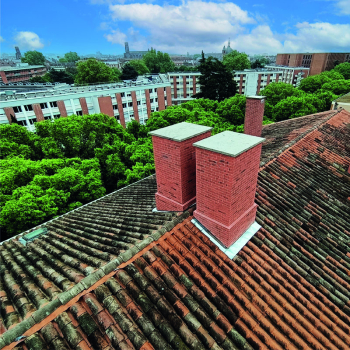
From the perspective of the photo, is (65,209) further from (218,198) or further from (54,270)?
(218,198)

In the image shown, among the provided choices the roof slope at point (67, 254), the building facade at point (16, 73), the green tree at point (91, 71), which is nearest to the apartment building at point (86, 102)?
the green tree at point (91, 71)

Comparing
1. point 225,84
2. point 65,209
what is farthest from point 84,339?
point 225,84

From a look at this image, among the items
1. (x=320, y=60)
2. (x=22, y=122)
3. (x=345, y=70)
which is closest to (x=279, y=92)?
(x=22, y=122)

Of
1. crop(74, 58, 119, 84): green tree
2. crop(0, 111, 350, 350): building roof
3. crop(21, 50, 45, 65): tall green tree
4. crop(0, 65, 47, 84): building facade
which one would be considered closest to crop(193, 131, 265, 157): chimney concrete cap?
crop(0, 111, 350, 350): building roof

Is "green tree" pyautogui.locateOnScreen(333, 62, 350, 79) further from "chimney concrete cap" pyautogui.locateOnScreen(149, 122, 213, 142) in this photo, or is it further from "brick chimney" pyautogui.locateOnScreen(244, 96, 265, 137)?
"chimney concrete cap" pyautogui.locateOnScreen(149, 122, 213, 142)

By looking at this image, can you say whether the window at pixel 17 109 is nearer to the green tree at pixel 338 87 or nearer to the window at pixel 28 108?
the window at pixel 28 108

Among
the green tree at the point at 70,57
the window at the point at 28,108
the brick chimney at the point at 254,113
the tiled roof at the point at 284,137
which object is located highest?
the green tree at the point at 70,57
